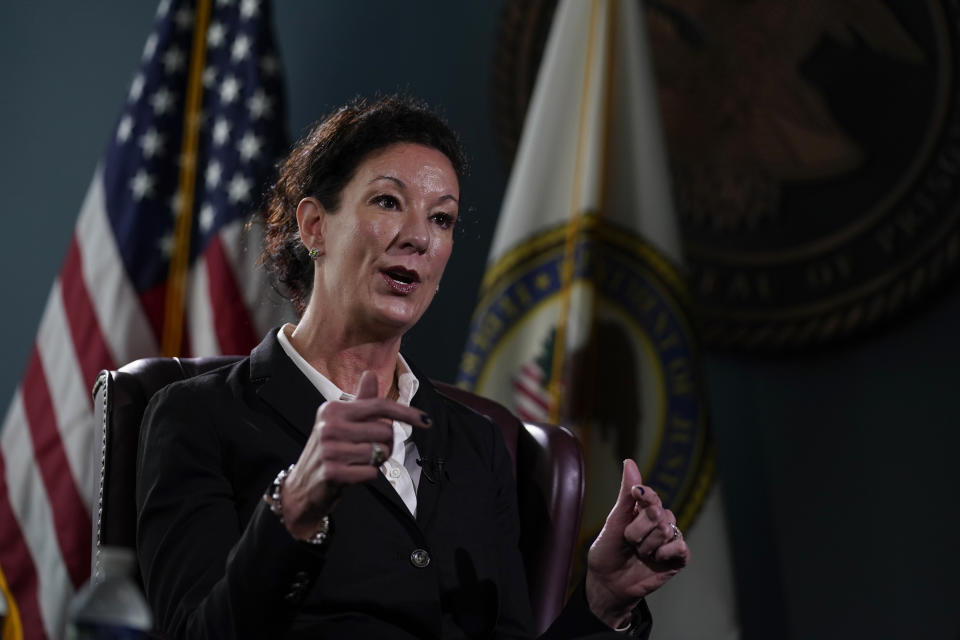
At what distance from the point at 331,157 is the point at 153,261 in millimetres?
1385

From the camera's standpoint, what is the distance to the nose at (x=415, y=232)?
156 centimetres

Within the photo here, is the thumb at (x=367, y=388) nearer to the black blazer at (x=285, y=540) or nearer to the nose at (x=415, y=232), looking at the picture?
the black blazer at (x=285, y=540)

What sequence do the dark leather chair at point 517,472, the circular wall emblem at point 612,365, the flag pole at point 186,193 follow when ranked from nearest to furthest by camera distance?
the dark leather chair at point 517,472, the circular wall emblem at point 612,365, the flag pole at point 186,193

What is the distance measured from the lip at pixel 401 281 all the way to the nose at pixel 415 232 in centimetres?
3

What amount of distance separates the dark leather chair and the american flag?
1017 mm

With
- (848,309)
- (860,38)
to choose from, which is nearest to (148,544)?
(848,309)

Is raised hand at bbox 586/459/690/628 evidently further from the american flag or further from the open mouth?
the american flag

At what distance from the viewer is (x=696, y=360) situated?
2.78 meters

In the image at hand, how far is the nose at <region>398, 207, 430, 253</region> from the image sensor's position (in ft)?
5.11

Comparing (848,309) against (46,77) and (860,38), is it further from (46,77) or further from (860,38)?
(46,77)

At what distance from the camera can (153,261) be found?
9.44ft

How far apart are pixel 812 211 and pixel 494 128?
0.89 metres

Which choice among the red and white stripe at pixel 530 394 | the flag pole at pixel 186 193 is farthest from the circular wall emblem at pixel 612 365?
the flag pole at pixel 186 193

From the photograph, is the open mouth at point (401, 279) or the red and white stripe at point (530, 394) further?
the red and white stripe at point (530, 394)
